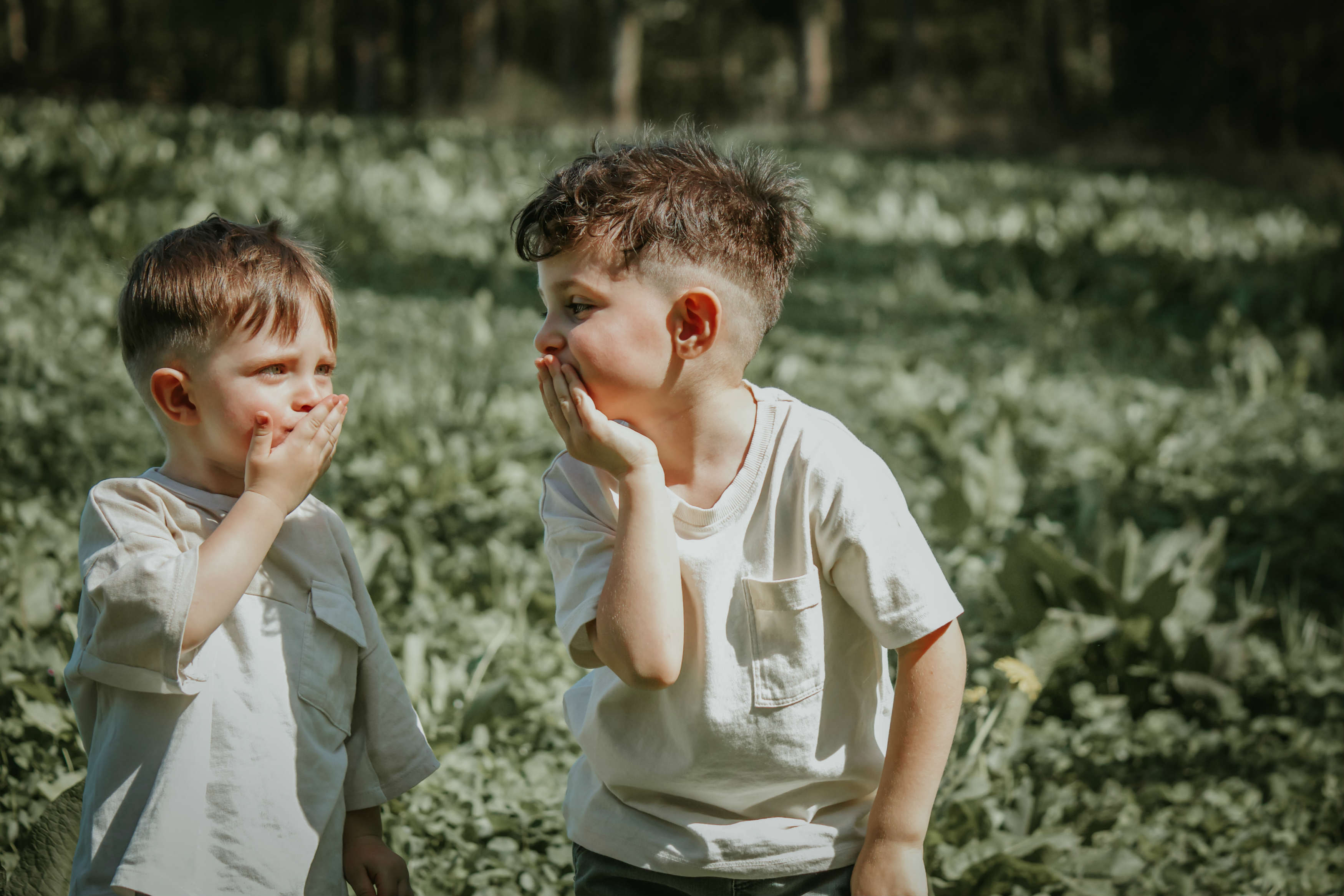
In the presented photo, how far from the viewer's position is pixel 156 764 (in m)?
1.50

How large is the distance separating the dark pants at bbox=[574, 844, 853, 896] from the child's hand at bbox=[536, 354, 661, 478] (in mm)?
584

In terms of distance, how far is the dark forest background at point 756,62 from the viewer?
23922 millimetres

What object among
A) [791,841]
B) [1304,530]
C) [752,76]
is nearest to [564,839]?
[791,841]

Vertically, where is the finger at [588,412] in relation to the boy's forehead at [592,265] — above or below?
below

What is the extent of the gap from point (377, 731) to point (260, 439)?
1.60ft

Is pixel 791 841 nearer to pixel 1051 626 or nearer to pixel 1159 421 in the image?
pixel 1051 626

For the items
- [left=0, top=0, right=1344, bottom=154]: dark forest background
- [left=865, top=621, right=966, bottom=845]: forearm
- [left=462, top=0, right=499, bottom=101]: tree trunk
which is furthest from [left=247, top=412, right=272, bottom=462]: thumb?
[left=462, top=0, right=499, bottom=101]: tree trunk

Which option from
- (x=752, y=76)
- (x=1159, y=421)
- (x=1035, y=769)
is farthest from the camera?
(x=752, y=76)

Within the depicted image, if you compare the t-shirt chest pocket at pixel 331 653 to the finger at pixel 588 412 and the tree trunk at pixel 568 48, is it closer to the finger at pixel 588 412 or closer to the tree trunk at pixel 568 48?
the finger at pixel 588 412

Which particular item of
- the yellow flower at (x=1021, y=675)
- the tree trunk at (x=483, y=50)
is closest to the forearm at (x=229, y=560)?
the yellow flower at (x=1021, y=675)

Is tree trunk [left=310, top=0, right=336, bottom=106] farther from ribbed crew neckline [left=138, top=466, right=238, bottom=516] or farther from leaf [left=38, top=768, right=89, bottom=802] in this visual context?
ribbed crew neckline [left=138, top=466, right=238, bottom=516]

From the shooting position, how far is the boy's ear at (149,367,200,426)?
157cm

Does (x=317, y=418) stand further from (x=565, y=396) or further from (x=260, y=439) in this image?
(x=565, y=396)

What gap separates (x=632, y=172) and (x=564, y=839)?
1.36 metres
